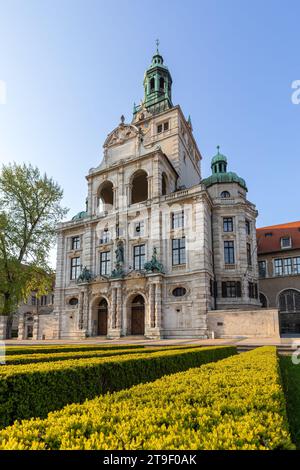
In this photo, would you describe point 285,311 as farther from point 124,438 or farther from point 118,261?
point 124,438

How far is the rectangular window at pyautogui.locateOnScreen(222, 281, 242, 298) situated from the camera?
34.1 meters

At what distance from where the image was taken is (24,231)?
35031mm

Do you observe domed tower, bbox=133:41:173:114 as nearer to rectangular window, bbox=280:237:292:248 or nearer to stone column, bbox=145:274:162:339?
rectangular window, bbox=280:237:292:248

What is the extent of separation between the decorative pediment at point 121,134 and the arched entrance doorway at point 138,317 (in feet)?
66.6

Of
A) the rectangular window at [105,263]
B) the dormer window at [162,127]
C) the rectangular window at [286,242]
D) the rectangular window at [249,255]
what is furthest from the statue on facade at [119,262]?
the rectangular window at [286,242]

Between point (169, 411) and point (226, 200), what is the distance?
35687mm

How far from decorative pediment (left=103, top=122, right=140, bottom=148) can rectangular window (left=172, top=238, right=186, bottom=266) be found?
15.5 m

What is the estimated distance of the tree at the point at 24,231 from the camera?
107ft

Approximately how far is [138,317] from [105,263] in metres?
7.84

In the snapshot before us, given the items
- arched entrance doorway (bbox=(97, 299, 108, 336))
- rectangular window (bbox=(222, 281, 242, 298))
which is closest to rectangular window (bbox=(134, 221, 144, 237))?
arched entrance doorway (bbox=(97, 299, 108, 336))

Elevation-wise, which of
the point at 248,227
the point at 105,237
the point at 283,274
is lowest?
the point at 283,274

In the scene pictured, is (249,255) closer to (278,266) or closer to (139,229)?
(278,266)

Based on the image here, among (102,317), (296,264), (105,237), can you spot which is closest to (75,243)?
(105,237)

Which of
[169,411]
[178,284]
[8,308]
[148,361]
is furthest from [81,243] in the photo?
[169,411]
